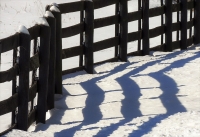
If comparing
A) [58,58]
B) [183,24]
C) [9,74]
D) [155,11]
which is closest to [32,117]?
[9,74]

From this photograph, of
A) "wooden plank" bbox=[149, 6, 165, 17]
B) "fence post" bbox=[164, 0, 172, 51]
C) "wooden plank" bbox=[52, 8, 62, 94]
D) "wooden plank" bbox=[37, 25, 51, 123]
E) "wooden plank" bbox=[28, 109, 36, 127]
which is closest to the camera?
"wooden plank" bbox=[28, 109, 36, 127]

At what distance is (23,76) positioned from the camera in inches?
242

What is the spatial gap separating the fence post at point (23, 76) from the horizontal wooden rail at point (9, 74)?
0.09 meters

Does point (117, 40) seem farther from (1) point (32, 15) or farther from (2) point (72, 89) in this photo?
(1) point (32, 15)

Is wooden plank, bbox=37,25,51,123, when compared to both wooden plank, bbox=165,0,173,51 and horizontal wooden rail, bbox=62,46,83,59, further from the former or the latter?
wooden plank, bbox=165,0,173,51

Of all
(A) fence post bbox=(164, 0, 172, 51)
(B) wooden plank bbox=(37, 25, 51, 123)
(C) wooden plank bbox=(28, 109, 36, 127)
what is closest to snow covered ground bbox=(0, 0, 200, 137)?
(C) wooden plank bbox=(28, 109, 36, 127)

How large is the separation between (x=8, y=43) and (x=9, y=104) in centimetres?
61

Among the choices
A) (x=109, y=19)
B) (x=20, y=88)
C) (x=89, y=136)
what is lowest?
(x=89, y=136)

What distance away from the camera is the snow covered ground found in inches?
235

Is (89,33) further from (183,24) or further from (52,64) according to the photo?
(183,24)

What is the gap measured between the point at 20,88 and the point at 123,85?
109 inches

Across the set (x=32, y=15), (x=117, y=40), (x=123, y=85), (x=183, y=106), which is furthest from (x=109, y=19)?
(x=32, y=15)

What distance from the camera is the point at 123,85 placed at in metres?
8.66

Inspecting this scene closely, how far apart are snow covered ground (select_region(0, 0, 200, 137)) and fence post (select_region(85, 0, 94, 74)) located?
16cm
